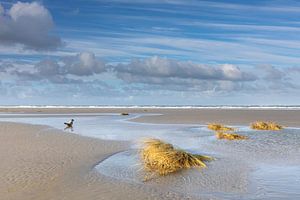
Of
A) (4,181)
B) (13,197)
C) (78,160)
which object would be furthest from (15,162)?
(13,197)

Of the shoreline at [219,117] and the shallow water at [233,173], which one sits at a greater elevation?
the shoreline at [219,117]

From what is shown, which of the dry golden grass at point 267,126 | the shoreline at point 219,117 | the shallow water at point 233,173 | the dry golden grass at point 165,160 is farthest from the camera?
the shoreline at point 219,117

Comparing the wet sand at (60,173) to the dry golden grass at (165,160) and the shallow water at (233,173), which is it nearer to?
the shallow water at (233,173)

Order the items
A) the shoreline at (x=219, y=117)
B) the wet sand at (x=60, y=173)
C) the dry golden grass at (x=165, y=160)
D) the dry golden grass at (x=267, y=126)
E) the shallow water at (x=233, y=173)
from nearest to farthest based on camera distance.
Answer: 1. the wet sand at (x=60, y=173)
2. the shallow water at (x=233, y=173)
3. the dry golden grass at (x=165, y=160)
4. the dry golden grass at (x=267, y=126)
5. the shoreline at (x=219, y=117)

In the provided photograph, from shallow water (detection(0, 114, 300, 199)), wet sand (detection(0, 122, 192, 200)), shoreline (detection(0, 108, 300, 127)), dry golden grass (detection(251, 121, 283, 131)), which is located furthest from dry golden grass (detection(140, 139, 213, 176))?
shoreline (detection(0, 108, 300, 127))

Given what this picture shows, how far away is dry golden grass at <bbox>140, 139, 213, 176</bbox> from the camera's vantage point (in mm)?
12805

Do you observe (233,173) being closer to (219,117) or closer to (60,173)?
(60,173)

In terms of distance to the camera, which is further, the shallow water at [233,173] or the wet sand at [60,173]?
the shallow water at [233,173]

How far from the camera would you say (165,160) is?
12.9m

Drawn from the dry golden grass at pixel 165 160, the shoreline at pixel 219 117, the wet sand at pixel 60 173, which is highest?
the shoreline at pixel 219 117

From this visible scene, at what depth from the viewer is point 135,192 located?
1010 cm

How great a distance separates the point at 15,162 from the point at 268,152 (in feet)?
33.0

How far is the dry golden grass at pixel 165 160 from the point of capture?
12.8m

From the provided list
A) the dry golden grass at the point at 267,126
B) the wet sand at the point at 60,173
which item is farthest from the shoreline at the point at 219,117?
the wet sand at the point at 60,173
